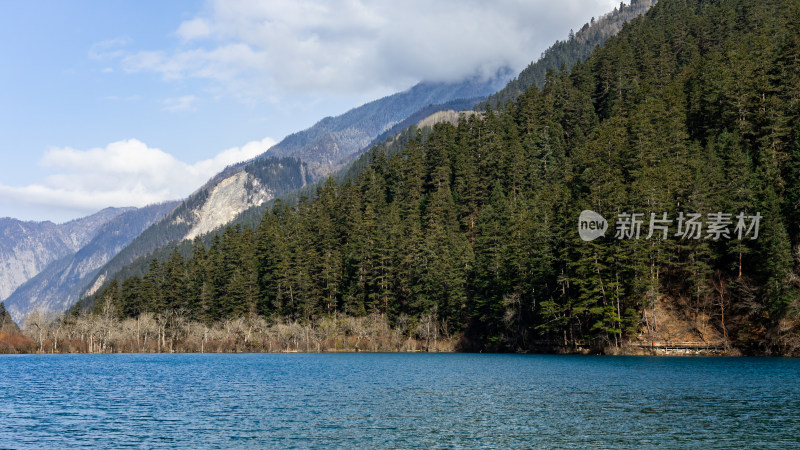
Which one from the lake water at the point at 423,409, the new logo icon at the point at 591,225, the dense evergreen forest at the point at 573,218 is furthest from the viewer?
the new logo icon at the point at 591,225

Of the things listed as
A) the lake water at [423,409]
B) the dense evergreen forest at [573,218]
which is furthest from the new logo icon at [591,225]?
the lake water at [423,409]

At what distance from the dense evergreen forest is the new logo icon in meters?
1.30

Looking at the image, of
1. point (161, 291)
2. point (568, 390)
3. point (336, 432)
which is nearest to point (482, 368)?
point (568, 390)

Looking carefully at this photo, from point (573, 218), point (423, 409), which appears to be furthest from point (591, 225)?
point (423, 409)

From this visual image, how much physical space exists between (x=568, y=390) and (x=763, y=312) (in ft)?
168

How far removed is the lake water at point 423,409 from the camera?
29672mm

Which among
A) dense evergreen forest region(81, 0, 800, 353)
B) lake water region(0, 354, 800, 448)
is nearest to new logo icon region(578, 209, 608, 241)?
dense evergreen forest region(81, 0, 800, 353)

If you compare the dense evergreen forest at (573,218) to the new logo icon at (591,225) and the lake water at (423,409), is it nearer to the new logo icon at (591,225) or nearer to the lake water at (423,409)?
the new logo icon at (591,225)

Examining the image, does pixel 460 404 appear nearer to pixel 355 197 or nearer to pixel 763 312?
pixel 763 312

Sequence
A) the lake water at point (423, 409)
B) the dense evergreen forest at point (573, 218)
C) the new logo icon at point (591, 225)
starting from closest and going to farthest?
the lake water at point (423, 409), the dense evergreen forest at point (573, 218), the new logo icon at point (591, 225)

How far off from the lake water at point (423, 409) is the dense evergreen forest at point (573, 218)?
2463 cm

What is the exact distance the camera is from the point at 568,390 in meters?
47.2

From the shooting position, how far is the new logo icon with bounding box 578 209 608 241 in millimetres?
92356

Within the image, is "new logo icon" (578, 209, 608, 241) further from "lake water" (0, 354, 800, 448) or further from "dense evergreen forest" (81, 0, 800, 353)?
"lake water" (0, 354, 800, 448)
